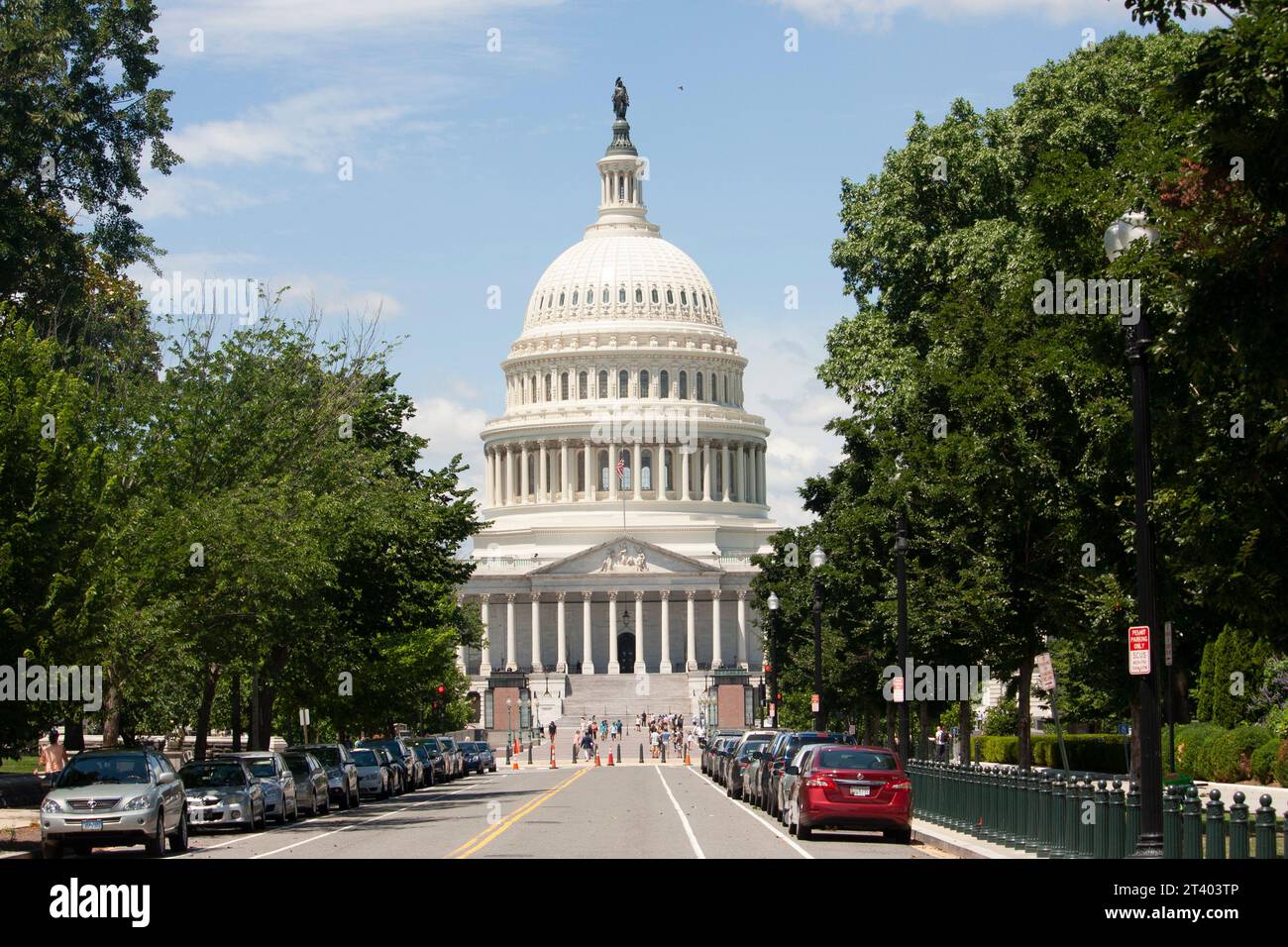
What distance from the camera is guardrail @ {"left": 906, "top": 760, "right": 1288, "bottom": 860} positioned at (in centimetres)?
1827

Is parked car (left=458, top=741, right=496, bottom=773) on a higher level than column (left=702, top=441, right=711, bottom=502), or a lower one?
lower

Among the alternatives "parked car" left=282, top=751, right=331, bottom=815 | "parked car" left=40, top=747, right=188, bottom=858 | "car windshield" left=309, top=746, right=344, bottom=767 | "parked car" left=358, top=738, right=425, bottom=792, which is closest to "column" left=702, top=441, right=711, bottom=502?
"parked car" left=358, top=738, right=425, bottom=792

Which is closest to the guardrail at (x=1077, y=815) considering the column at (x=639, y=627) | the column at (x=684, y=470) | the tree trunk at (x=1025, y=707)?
the tree trunk at (x=1025, y=707)

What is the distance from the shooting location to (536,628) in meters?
162

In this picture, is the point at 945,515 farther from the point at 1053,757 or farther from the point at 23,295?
the point at 23,295

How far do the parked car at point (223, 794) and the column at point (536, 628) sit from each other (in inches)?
4983

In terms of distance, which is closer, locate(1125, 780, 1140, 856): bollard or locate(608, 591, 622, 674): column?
locate(1125, 780, 1140, 856): bollard

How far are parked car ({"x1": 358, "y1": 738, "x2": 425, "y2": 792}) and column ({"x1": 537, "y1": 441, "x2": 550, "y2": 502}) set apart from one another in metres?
119

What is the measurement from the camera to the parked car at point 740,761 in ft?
152

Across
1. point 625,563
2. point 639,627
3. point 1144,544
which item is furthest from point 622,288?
point 1144,544

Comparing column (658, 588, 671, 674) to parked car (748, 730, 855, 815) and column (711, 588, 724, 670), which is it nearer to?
column (711, 588, 724, 670)

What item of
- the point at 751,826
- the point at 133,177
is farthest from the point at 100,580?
the point at 133,177

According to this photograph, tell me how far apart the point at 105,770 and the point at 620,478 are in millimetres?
144140

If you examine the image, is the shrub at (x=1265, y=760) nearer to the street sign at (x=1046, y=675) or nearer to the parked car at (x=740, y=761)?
the street sign at (x=1046, y=675)
